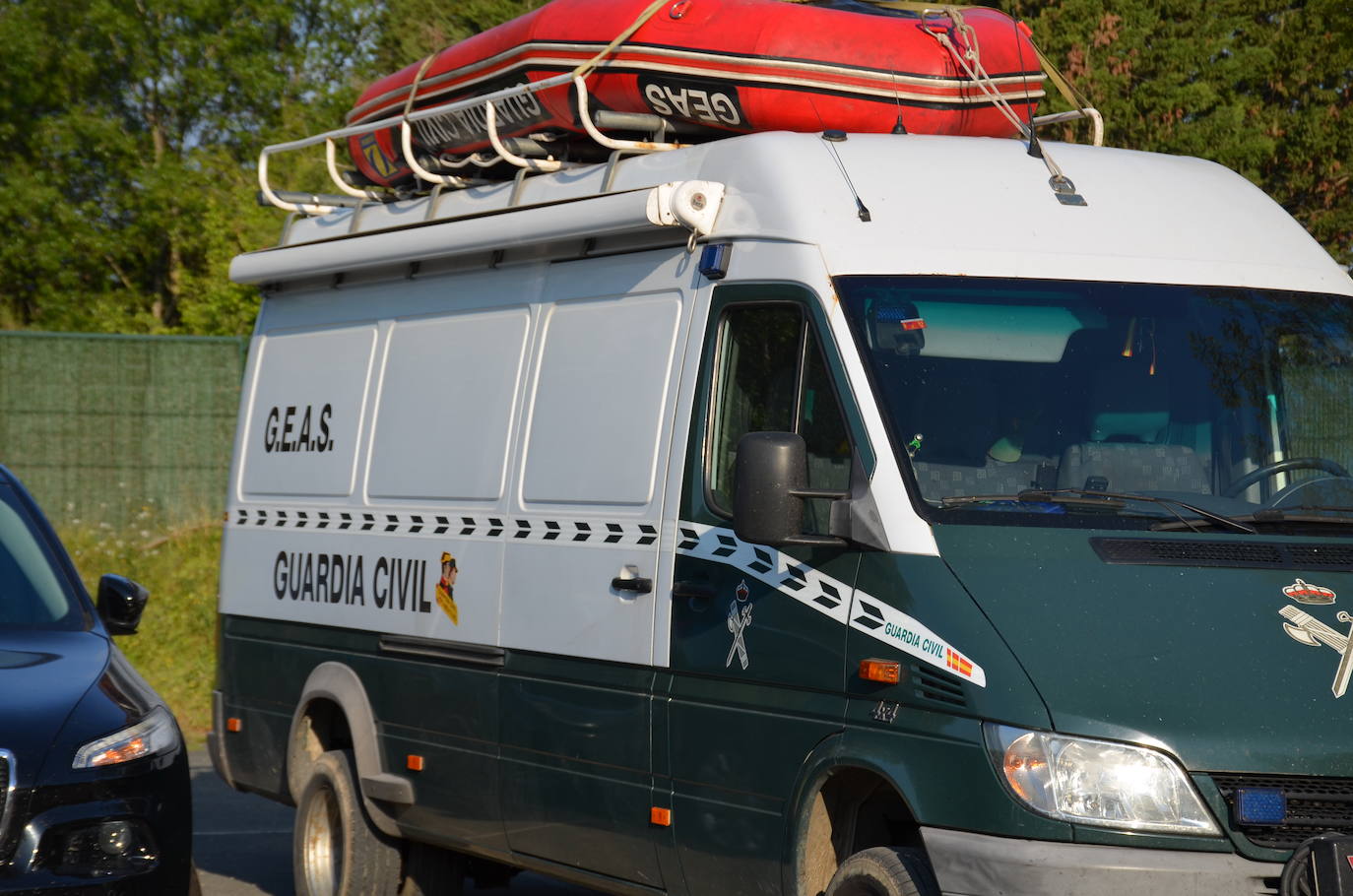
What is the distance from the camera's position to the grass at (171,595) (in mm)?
15094

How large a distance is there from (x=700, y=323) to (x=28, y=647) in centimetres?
249

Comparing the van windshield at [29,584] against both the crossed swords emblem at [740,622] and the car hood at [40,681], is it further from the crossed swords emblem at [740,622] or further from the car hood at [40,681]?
the crossed swords emblem at [740,622]

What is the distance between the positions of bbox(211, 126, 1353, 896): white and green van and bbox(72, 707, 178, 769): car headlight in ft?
3.79

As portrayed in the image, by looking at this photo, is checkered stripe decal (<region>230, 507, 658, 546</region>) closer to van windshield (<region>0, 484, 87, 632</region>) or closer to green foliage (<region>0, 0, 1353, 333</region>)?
van windshield (<region>0, 484, 87, 632</region>)

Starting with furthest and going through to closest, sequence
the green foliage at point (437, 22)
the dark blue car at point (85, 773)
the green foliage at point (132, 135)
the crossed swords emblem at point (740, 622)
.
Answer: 1. the green foliage at point (132, 135)
2. the green foliage at point (437, 22)
3. the dark blue car at point (85, 773)
4. the crossed swords emblem at point (740, 622)

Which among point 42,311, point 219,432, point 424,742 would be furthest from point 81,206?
point 424,742

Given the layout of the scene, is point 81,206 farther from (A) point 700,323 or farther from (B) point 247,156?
(A) point 700,323

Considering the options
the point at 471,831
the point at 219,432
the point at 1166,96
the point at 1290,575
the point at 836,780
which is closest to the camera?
the point at 1290,575

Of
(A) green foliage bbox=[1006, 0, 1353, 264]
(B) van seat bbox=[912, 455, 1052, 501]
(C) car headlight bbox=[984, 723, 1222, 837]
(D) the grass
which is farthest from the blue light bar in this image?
(D) the grass

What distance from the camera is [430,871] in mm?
8117

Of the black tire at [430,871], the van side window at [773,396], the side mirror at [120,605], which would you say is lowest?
the black tire at [430,871]

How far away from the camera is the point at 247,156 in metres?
31.9

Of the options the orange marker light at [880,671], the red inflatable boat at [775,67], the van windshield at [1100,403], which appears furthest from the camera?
the red inflatable boat at [775,67]

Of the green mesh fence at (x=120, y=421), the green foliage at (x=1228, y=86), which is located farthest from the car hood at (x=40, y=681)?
the green mesh fence at (x=120, y=421)
